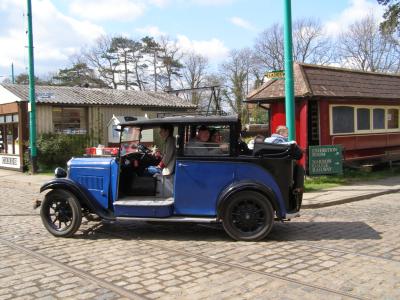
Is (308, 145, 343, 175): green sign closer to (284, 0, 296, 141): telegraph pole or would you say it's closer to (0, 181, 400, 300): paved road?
(284, 0, 296, 141): telegraph pole

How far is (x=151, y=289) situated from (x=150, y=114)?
22.0 m

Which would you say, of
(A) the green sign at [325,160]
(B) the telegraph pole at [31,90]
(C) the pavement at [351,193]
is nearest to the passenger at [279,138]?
(C) the pavement at [351,193]

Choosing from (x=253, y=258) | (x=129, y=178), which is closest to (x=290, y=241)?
(x=253, y=258)

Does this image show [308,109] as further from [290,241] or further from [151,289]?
[151,289]

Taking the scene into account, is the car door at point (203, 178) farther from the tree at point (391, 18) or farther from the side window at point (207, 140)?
the tree at point (391, 18)

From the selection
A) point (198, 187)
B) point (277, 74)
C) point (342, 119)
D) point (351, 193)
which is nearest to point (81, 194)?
point (198, 187)

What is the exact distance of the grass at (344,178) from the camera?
13.9m

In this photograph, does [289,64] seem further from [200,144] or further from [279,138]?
[200,144]

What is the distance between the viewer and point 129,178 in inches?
317

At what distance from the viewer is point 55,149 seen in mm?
21406

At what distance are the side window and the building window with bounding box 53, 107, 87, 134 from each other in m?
→ 16.6

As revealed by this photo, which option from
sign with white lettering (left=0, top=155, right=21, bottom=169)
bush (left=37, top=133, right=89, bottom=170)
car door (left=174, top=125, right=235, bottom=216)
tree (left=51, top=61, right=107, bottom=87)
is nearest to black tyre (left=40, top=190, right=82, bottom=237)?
car door (left=174, top=125, right=235, bottom=216)

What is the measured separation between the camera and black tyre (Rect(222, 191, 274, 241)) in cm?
739

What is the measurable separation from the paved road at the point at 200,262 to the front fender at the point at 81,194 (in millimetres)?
396
